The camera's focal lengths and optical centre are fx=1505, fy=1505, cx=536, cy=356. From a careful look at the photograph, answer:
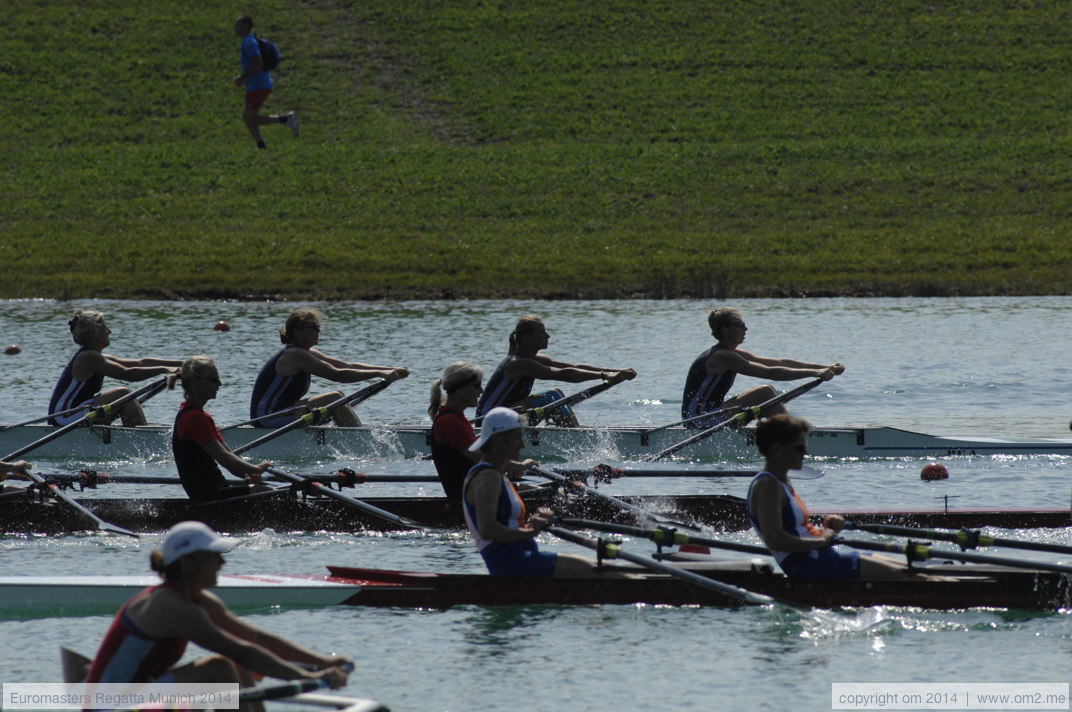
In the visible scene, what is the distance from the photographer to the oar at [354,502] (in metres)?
11.3

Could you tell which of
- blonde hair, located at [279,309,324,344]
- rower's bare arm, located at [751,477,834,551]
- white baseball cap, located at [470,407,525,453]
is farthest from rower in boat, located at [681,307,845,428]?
white baseball cap, located at [470,407,525,453]

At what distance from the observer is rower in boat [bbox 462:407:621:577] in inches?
342

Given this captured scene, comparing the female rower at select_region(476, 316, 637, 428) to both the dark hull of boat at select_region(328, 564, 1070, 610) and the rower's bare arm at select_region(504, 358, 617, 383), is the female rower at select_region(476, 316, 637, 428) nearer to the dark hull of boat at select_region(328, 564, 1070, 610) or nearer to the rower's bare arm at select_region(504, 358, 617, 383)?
the rower's bare arm at select_region(504, 358, 617, 383)

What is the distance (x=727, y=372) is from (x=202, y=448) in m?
5.44

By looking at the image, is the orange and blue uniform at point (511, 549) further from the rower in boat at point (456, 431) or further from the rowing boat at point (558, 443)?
the rowing boat at point (558, 443)

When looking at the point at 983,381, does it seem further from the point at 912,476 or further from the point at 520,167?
the point at 520,167

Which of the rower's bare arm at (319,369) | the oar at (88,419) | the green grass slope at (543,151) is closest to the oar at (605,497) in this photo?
the rower's bare arm at (319,369)

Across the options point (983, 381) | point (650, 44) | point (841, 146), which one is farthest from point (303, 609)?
point (650, 44)

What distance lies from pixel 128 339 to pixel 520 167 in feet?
50.0

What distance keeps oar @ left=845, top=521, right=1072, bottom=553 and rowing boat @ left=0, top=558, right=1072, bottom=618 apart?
0.18 m

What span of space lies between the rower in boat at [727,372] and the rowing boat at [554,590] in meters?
4.62

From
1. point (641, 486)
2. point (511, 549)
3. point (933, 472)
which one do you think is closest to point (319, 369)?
point (641, 486)

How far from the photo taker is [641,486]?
13.9 meters

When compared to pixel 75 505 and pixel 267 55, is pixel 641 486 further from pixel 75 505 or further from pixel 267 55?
pixel 267 55
